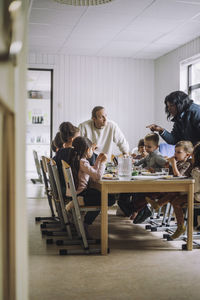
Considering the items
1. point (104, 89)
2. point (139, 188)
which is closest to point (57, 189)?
point (139, 188)

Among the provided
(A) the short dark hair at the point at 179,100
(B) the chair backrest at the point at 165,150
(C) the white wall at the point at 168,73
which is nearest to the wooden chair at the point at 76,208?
(A) the short dark hair at the point at 179,100

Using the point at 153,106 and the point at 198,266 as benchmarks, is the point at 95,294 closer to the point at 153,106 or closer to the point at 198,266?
the point at 198,266

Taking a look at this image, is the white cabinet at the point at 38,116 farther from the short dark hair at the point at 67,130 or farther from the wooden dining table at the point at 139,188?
the wooden dining table at the point at 139,188

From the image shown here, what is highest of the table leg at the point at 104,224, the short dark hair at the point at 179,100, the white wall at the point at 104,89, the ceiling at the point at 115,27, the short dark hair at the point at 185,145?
the ceiling at the point at 115,27

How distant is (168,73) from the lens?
752 centimetres

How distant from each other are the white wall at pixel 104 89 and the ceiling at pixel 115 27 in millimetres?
271

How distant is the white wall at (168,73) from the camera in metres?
6.71

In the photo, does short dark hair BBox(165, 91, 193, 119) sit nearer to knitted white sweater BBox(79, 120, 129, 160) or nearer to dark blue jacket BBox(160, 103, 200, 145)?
dark blue jacket BBox(160, 103, 200, 145)

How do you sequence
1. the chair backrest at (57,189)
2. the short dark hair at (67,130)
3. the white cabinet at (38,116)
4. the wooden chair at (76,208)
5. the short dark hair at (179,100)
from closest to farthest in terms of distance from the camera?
the wooden chair at (76,208) → the chair backrest at (57,189) → the short dark hair at (179,100) → the short dark hair at (67,130) → the white cabinet at (38,116)

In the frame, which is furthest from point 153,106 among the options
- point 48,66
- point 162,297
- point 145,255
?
point 162,297

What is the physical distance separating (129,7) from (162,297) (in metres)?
3.50

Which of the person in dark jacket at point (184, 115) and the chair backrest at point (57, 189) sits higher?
the person in dark jacket at point (184, 115)

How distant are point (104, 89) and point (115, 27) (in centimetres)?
230

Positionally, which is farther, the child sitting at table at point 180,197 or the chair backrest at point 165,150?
the chair backrest at point 165,150
